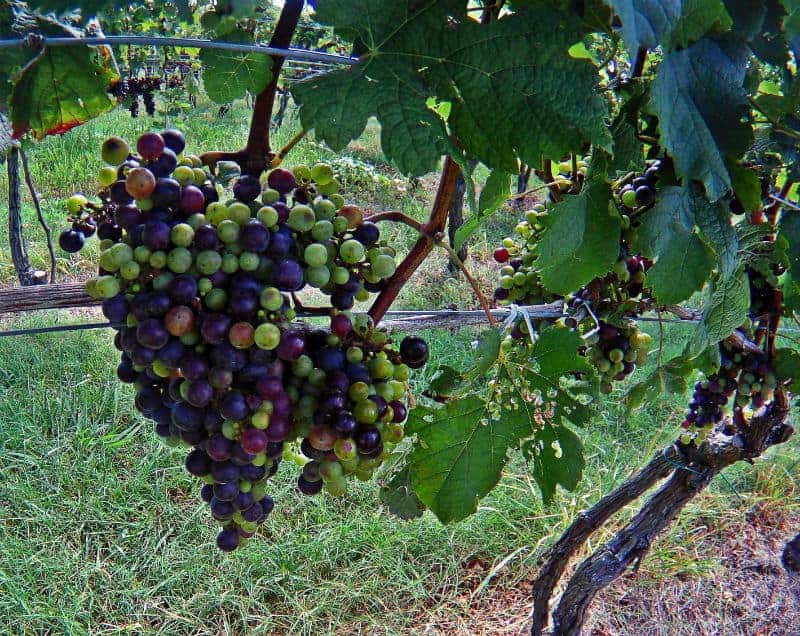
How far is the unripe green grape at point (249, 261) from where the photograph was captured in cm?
75

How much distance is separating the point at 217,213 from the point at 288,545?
248 cm

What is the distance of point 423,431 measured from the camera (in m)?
0.98

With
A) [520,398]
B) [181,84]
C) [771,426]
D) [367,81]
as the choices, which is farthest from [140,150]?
[181,84]

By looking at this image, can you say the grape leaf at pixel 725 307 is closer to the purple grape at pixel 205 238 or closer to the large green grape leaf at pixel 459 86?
the large green grape leaf at pixel 459 86

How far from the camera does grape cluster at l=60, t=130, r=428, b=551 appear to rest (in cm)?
74

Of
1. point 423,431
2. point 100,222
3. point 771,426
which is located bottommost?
point 771,426

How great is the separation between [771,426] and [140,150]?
1.90 meters

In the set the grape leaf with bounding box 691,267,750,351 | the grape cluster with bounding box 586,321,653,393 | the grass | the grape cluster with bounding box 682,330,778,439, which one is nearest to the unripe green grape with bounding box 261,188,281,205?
the grape leaf with bounding box 691,267,750,351

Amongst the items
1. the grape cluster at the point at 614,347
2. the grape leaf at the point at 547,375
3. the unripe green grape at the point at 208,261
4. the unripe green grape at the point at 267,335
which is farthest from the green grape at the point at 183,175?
the grape cluster at the point at 614,347

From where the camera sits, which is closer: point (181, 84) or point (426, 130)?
point (426, 130)

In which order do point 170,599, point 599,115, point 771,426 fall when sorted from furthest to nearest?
point 170,599, point 771,426, point 599,115

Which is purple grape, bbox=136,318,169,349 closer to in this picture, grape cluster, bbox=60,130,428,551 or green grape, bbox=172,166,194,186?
grape cluster, bbox=60,130,428,551

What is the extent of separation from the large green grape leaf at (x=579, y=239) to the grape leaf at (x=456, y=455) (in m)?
0.24

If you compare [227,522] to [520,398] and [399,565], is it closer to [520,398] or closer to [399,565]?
[520,398]
